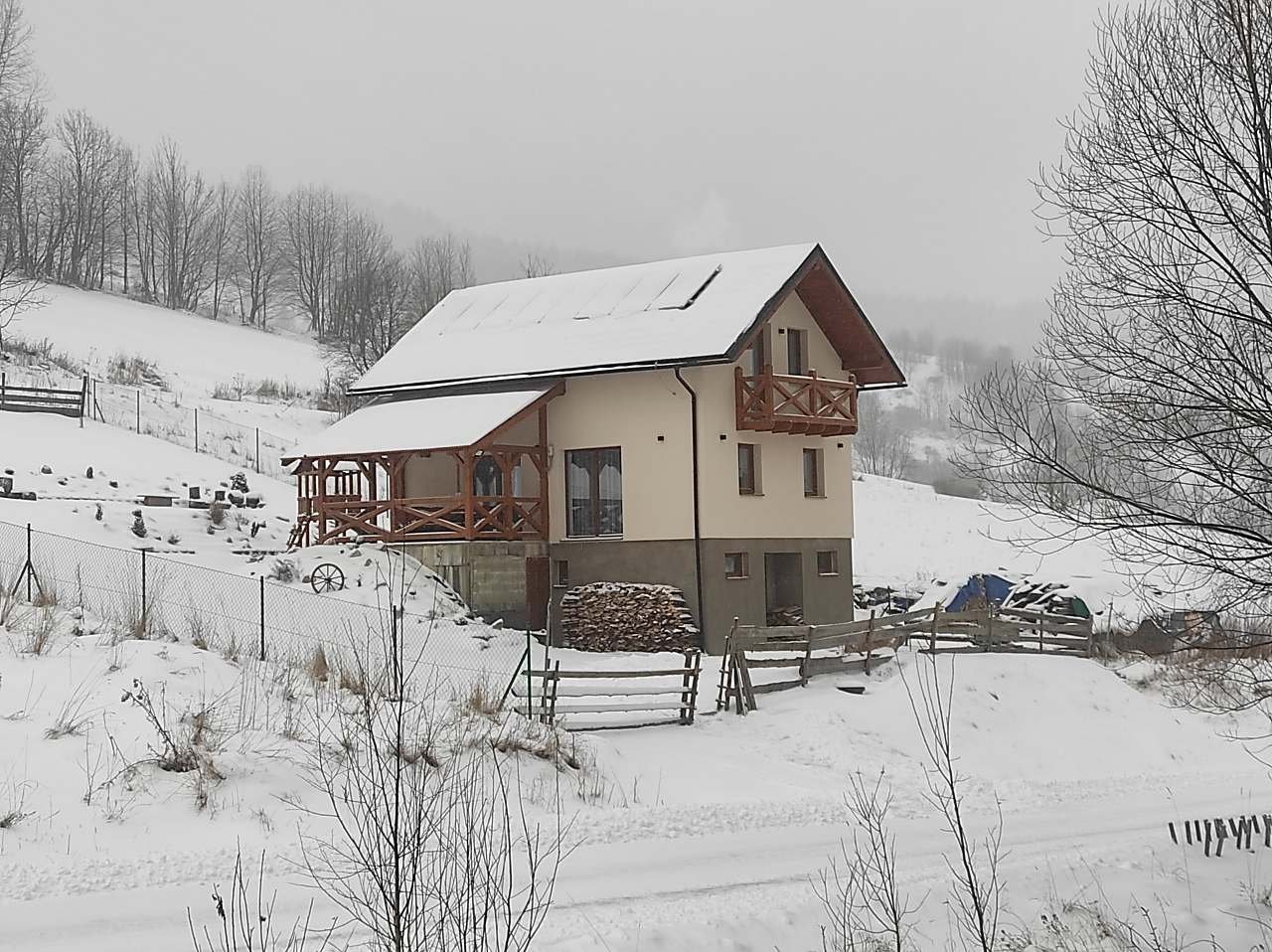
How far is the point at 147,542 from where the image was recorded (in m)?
32.4

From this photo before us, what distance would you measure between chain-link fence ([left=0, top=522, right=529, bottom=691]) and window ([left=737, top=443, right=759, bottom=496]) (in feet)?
20.9

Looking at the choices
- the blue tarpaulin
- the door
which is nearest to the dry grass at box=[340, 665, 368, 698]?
the door

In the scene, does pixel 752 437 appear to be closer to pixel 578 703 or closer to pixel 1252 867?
pixel 578 703

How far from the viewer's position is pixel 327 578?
29656 millimetres

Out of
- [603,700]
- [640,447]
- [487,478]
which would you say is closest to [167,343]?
[487,478]

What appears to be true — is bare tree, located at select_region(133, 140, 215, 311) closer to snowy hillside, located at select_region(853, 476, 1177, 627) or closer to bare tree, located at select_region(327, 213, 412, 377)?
bare tree, located at select_region(327, 213, 412, 377)

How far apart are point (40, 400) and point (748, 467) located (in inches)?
922

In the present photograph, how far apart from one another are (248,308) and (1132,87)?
315ft

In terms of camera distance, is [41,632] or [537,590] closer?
[41,632]

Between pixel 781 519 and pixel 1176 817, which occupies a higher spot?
pixel 781 519

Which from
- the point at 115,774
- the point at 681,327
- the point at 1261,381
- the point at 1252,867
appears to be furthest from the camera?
the point at 681,327

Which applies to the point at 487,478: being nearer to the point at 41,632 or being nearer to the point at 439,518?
the point at 439,518

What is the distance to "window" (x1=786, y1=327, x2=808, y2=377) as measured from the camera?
113 ft

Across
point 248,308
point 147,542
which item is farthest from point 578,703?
point 248,308
